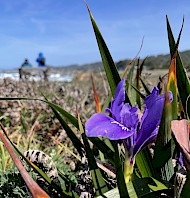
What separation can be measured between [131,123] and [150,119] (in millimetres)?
42

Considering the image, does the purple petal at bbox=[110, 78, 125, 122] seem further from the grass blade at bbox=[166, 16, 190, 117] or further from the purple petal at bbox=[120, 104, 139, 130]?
the grass blade at bbox=[166, 16, 190, 117]

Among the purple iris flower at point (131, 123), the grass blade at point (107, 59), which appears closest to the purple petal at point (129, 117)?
the purple iris flower at point (131, 123)

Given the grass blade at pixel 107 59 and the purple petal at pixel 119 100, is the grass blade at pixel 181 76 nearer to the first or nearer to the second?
the grass blade at pixel 107 59

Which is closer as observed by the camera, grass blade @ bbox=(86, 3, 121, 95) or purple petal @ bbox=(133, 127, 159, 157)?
purple petal @ bbox=(133, 127, 159, 157)

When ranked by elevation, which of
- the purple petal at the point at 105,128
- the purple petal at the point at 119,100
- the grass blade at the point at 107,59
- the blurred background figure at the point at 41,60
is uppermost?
the blurred background figure at the point at 41,60

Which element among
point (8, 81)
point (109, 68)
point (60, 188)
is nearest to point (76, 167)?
point (60, 188)

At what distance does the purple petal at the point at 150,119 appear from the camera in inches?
34.1

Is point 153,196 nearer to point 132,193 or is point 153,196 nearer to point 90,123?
point 132,193

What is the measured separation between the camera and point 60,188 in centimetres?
117

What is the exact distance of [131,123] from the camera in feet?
2.93

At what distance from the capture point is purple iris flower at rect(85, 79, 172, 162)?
0.83 m

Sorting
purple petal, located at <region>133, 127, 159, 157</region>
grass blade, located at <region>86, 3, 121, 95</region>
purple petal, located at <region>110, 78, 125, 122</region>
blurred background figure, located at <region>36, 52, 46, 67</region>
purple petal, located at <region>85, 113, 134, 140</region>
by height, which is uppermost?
blurred background figure, located at <region>36, 52, 46, 67</region>

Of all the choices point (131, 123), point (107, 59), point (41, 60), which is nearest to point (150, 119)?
point (131, 123)

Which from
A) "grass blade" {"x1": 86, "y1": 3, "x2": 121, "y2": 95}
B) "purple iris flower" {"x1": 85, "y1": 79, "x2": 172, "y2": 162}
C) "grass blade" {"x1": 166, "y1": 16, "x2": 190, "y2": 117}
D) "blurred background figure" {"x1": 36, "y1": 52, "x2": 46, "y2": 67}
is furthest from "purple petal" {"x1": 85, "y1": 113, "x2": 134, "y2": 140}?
"blurred background figure" {"x1": 36, "y1": 52, "x2": 46, "y2": 67}
